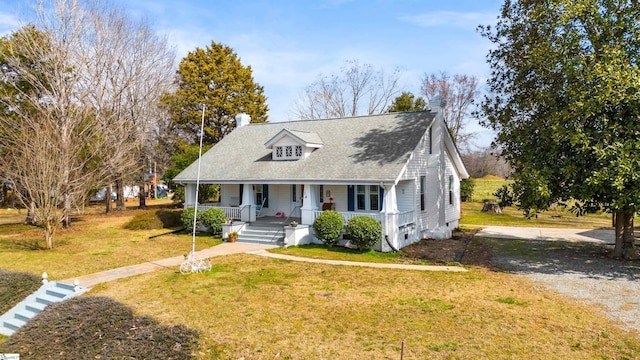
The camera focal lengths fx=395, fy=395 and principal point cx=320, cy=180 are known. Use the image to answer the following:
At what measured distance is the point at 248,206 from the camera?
2052 centimetres

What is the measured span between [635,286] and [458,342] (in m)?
7.21

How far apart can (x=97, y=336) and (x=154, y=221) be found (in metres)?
17.6

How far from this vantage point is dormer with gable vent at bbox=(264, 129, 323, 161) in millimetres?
20188

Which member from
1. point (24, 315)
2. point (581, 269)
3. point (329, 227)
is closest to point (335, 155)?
point (329, 227)

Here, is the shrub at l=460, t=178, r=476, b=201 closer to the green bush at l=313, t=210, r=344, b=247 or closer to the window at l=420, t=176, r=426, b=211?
the window at l=420, t=176, r=426, b=211

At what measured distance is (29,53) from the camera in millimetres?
23609

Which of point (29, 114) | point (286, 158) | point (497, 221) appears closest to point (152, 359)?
point (286, 158)

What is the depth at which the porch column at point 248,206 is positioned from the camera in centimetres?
2052

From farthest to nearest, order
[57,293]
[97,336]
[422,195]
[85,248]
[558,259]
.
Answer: [422,195], [85,248], [558,259], [57,293], [97,336]

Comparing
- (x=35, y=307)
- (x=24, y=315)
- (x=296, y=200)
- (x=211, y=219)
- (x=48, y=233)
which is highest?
(x=296, y=200)

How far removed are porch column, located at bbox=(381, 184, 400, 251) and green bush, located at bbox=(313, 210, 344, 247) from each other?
184 cm

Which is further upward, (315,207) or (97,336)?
(315,207)

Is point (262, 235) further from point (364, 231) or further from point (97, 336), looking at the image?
point (97, 336)

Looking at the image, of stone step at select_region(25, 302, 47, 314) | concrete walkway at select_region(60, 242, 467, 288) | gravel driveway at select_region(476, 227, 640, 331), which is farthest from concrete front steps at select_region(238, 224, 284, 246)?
stone step at select_region(25, 302, 47, 314)
